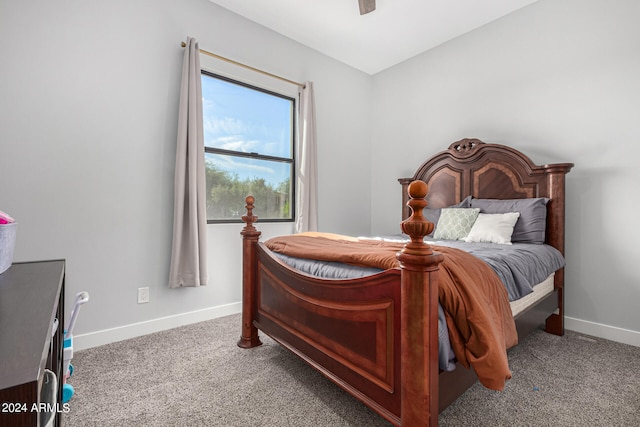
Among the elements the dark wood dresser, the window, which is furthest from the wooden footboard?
the window

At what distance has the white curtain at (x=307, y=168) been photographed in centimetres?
333

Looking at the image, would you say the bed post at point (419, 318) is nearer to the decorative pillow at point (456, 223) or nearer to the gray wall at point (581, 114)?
the decorative pillow at point (456, 223)

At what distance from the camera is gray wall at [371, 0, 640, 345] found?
2.34 m

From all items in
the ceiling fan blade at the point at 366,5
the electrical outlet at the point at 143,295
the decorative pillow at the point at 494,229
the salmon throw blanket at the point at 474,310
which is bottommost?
the electrical outlet at the point at 143,295

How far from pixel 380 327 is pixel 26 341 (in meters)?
1.05

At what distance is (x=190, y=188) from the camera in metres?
2.53

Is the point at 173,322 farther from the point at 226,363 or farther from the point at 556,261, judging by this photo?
the point at 556,261

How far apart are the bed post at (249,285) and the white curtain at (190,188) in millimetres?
558

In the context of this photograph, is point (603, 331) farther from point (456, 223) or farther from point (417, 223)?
point (417, 223)

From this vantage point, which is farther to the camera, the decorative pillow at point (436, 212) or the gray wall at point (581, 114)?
the decorative pillow at point (436, 212)

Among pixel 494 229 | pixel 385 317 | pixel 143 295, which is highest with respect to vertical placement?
pixel 494 229

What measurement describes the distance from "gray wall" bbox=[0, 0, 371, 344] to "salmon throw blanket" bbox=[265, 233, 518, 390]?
1.74 metres

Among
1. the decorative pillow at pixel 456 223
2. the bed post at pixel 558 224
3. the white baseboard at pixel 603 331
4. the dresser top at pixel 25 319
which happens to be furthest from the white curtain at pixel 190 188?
the white baseboard at pixel 603 331

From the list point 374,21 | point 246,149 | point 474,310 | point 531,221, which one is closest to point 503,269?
point 474,310
